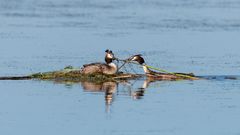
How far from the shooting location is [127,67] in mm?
20047

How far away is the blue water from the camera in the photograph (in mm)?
13508

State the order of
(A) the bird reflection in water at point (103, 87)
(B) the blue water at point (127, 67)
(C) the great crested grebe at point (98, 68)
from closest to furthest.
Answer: (B) the blue water at point (127, 67), (A) the bird reflection in water at point (103, 87), (C) the great crested grebe at point (98, 68)

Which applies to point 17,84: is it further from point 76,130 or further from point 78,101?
point 76,130

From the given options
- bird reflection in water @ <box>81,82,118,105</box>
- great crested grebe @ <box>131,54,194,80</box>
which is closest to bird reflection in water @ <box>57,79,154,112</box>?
bird reflection in water @ <box>81,82,118,105</box>

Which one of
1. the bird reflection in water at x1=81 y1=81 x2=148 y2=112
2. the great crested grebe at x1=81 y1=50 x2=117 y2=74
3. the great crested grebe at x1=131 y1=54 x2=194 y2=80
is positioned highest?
the great crested grebe at x1=81 y1=50 x2=117 y2=74

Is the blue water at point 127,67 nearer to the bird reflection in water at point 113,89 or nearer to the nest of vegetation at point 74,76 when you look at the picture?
the bird reflection in water at point 113,89

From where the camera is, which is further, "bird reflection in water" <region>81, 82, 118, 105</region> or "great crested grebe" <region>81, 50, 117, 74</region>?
"great crested grebe" <region>81, 50, 117, 74</region>

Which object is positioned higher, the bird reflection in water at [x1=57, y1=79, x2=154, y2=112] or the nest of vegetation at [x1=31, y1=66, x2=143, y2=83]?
the nest of vegetation at [x1=31, y1=66, x2=143, y2=83]

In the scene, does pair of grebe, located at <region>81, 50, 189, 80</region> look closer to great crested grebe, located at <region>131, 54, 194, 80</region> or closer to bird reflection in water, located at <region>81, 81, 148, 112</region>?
great crested grebe, located at <region>131, 54, 194, 80</region>

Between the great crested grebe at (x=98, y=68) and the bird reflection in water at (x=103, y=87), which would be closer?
the bird reflection in water at (x=103, y=87)

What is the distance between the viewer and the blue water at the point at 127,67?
13.5 meters

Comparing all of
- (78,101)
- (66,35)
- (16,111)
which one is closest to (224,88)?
(78,101)

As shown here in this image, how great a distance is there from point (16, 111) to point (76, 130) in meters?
1.79

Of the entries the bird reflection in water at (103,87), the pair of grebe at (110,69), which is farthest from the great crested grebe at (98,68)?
the bird reflection in water at (103,87)
